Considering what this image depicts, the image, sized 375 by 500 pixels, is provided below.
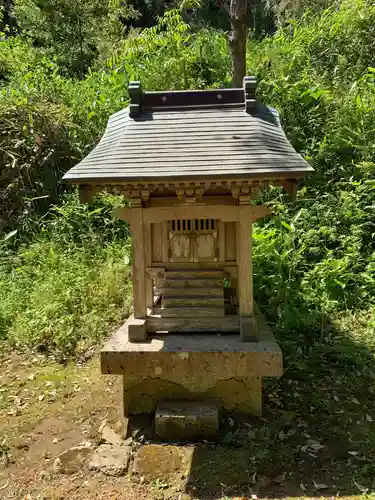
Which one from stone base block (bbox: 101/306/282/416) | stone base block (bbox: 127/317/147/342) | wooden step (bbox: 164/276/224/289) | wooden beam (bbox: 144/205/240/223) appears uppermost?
wooden beam (bbox: 144/205/240/223)

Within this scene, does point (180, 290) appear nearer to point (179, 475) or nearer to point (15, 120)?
point (179, 475)

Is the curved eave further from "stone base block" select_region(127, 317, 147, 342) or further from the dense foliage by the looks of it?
the dense foliage

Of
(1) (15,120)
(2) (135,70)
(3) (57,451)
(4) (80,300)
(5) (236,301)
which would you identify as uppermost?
(2) (135,70)

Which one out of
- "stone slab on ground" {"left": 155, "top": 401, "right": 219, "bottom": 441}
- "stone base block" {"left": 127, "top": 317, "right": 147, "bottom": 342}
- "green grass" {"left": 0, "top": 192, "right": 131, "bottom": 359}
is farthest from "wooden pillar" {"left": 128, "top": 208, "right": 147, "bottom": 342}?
"green grass" {"left": 0, "top": 192, "right": 131, "bottom": 359}

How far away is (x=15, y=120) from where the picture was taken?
799 cm

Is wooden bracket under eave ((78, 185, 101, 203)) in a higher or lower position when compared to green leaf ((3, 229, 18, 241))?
higher

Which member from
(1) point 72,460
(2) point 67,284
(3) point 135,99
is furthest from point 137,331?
(2) point 67,284

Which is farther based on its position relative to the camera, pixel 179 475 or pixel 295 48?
pixel 295 48

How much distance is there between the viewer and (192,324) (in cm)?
387

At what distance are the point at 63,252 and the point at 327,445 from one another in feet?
15.4

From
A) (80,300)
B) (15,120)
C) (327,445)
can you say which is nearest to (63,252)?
(80,300)

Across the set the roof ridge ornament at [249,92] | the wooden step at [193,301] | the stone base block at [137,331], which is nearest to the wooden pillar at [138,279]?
the stone base block at [137,331]

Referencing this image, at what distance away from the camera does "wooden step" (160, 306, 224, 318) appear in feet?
12.6

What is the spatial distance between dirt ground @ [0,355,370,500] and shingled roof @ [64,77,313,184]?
7.21 ft
